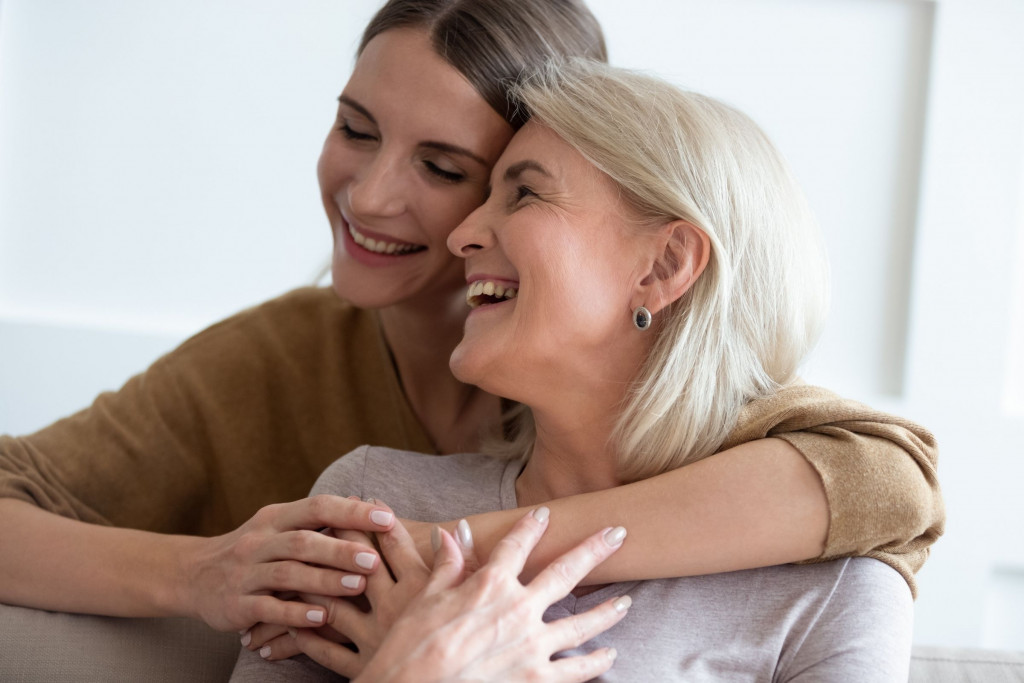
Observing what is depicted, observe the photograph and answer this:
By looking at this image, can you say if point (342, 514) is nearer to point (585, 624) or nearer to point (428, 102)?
point (585, 624)

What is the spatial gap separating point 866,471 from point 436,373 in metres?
0.93

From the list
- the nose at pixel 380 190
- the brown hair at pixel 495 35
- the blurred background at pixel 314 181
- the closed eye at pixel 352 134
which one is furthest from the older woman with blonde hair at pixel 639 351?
the blurred background at pixel 314 181

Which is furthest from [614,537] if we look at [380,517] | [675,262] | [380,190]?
[380,190]

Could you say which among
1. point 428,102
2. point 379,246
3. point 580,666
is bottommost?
point 580,666

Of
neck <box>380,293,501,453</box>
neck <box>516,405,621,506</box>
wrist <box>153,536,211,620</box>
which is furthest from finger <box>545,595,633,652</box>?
neck <box>380,293,501,453</box>

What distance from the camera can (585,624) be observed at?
3.81 ft

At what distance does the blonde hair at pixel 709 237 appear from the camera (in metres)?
1.32

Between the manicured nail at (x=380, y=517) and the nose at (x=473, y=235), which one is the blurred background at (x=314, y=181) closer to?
the nose at (x=473, y=235)

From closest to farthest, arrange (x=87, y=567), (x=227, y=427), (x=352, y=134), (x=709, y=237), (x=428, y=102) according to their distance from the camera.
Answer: (x=709, y=237) → (x=87, y=567) → (x=428, y=102) → (x=352, y=134) → (x=227, y=427)

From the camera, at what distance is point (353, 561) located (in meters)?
1.20

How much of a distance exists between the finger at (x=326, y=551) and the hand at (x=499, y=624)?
10 cm

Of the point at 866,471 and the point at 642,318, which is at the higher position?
the point at 642,318

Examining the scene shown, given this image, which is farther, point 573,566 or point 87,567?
point 87,567

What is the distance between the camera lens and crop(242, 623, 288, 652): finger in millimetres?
1281
